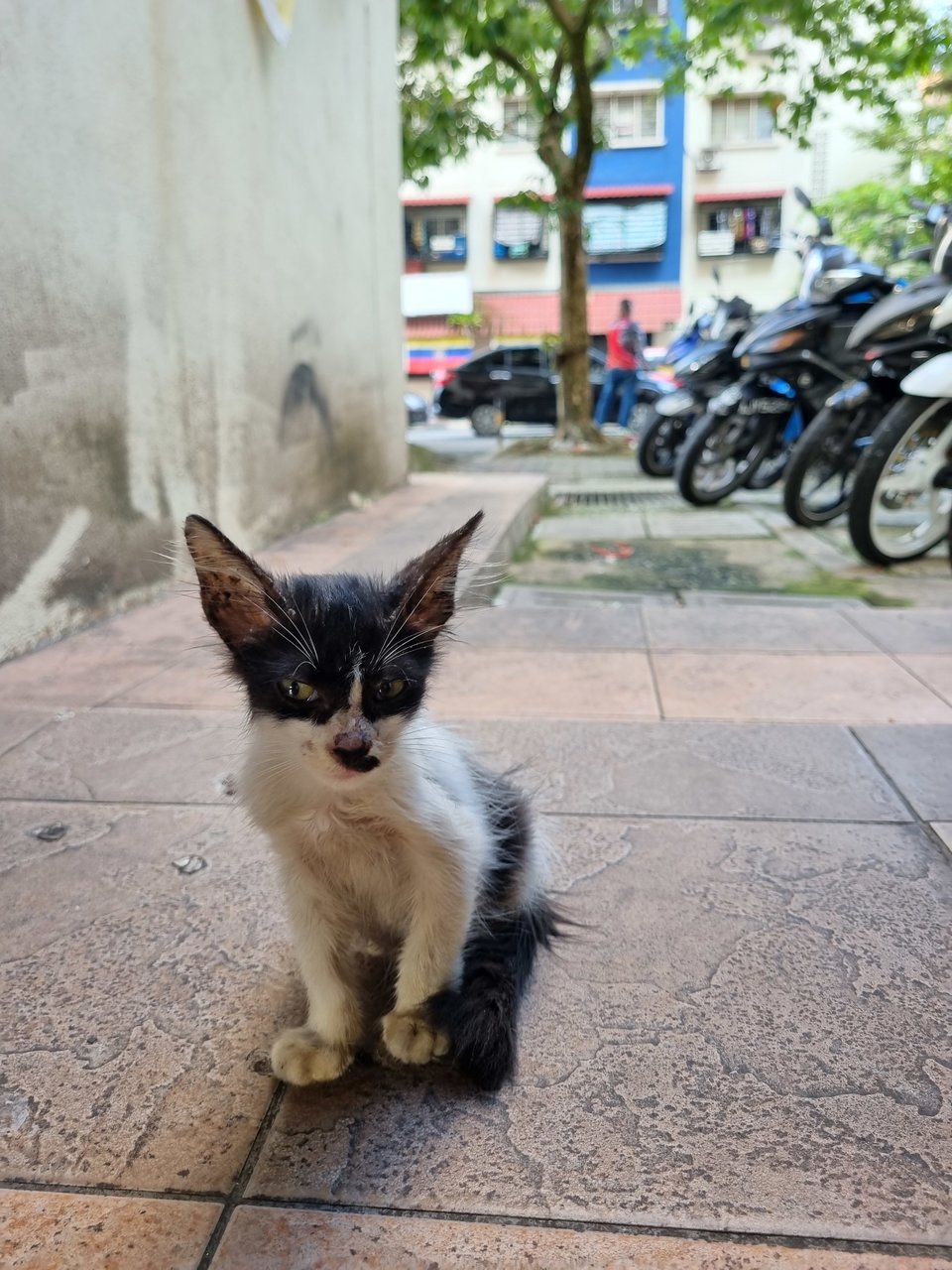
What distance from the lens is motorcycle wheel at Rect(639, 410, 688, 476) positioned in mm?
9695

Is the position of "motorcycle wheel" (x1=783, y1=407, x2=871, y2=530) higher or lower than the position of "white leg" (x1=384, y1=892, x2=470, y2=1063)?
higher

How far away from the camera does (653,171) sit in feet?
93.2

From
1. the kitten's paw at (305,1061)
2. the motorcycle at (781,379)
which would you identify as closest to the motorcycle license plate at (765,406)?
the motorcycle at (781,379)

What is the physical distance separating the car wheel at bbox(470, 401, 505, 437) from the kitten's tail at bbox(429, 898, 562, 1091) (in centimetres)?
1769

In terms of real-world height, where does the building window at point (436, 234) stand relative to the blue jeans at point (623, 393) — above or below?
above

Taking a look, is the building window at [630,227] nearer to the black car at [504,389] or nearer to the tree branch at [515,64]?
the black car at [504,389]

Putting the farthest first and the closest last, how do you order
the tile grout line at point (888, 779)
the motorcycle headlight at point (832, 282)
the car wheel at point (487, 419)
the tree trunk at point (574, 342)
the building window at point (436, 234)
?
1. the building window at point (436, 234)
2. the car wheel at point (487, 419)
3. the tree trunk at point (574, 342)
4. the motorcycle headlight at point (832, 282)
5. the tile grout line at point (888, 779)

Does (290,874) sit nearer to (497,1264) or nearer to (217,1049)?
(217,1049)

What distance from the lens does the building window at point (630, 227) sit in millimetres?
28766

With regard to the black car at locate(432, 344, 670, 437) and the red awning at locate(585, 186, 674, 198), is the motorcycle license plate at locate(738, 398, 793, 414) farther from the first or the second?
the red awning at locate(585, 186, 674, 198)

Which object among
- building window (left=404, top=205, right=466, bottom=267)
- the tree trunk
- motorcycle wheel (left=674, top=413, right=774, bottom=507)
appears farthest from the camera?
building window (left=404, top=205, right=466, bottom=267)

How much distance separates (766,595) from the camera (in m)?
4.85

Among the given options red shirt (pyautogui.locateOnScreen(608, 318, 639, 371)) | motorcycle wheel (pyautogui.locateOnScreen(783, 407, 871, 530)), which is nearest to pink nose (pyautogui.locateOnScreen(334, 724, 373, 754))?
motorcycle wheel (pyautogui.locateOnScreen(783, 407, 871, 530))

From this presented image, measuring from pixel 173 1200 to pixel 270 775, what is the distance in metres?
0.60
